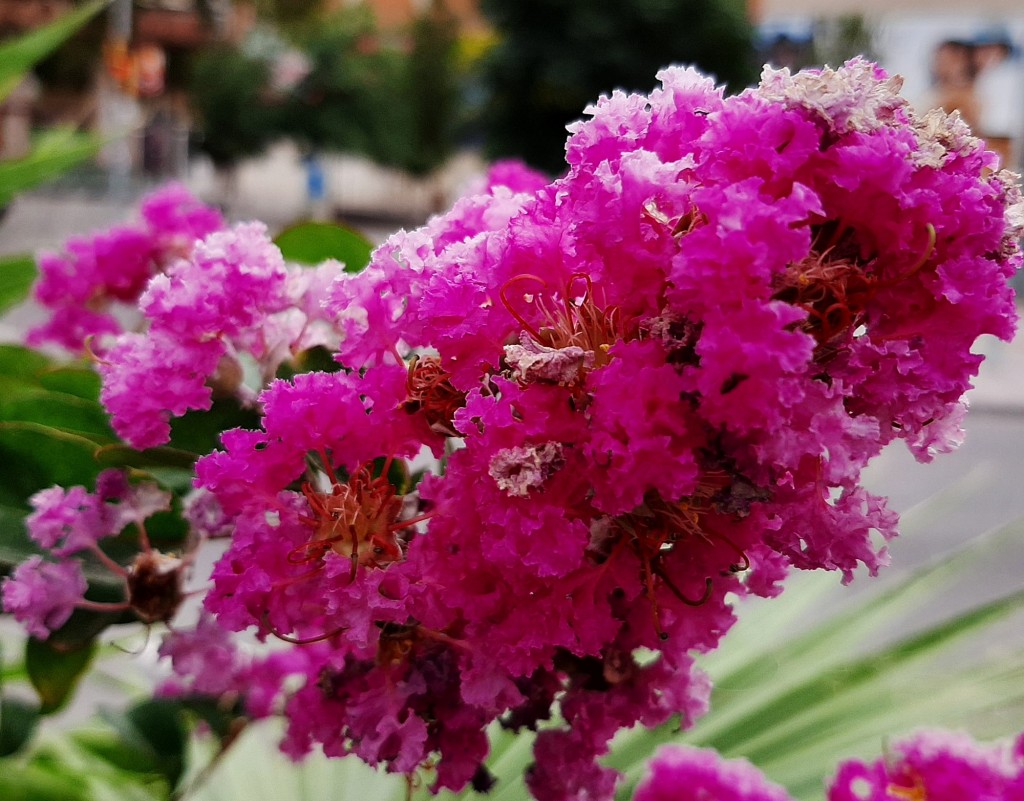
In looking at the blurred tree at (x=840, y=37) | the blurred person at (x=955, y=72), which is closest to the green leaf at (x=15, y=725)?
the blurred tree at (x=840, y=37)

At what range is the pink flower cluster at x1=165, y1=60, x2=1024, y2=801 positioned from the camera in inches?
11.3

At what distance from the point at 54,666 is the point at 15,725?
0.20 feet

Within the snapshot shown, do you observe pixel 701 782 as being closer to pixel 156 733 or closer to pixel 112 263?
pixel 156 733

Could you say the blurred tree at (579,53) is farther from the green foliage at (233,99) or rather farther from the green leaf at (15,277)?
the green leaf at (15,277)

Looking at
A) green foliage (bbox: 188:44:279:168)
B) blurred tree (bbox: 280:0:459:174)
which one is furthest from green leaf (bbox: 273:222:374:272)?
green foliage (bbox: 188:44:279:168)

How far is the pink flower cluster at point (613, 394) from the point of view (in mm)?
287

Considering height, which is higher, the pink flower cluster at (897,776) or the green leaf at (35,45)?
the green leaf at (35,45)

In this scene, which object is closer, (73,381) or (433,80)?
(73,381)

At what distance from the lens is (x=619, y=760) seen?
0.59 metres

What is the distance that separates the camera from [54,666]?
0.46 metres

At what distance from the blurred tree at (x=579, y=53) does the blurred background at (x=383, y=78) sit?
0.03 feet

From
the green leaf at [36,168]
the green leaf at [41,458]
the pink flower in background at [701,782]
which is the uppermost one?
the green leaf at [36,168]

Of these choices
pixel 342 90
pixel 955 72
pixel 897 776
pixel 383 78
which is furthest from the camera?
pixel 383 78

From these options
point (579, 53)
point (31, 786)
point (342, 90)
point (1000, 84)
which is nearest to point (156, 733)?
point (31, 786)
